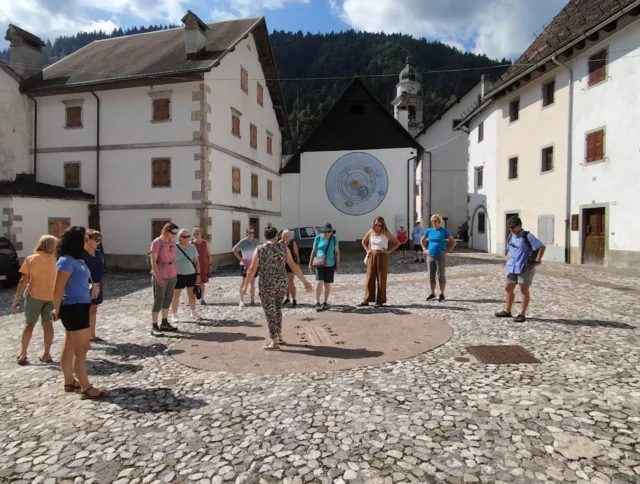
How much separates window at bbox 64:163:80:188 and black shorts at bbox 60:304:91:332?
1841 centimetres

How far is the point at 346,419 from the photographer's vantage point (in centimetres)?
375

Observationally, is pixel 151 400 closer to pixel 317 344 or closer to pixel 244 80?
pixel 317 344

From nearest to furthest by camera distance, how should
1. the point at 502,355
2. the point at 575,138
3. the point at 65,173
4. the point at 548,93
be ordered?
the point at 502,355 → the point at 575,138 → the point at 548,93 → the point at 65,173

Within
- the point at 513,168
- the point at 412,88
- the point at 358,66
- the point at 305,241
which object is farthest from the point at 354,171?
the point at 358,66

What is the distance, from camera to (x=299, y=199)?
2750 centimetres

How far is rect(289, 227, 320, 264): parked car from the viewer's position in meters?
20.3

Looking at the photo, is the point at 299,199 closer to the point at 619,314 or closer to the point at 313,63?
the point at 619,314

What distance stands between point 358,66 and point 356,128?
7849 cm

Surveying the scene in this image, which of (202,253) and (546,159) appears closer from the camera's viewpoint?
(202,253)

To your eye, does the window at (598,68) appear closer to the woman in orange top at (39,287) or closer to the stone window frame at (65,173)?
the woman in orange top at (39,287)

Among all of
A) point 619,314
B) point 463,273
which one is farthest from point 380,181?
point 619,314

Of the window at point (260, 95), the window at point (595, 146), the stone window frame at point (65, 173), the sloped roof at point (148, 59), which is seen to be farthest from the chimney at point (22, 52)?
the window at point (595, 146)

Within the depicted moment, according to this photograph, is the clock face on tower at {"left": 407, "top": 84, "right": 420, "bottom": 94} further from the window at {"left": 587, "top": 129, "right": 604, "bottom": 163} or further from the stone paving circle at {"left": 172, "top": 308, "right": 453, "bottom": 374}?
the stone paving circle at {"left": 172, "top": 308, "right": 453, "bottom": 374}

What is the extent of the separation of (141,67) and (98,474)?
67.4ft
